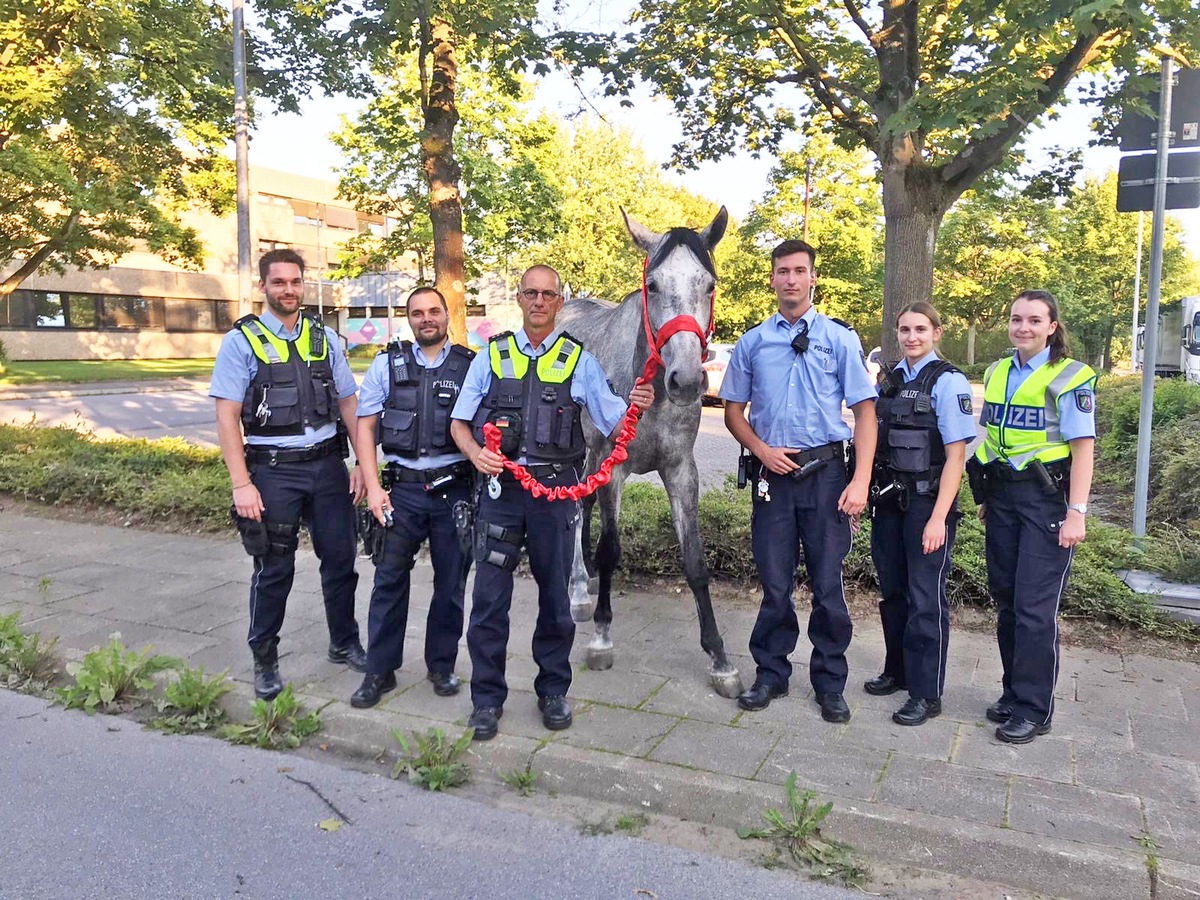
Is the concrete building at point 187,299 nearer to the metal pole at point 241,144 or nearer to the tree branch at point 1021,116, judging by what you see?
the metal pole at point 241,144

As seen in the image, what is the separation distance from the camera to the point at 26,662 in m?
4.92

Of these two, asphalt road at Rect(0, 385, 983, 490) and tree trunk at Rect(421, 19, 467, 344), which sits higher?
tree trunk at Rect(421, 19, 467, 344)

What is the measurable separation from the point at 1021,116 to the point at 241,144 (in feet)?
31.9

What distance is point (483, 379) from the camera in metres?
3.97

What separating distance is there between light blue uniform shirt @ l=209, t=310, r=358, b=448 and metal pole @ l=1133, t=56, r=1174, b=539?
16.7 ft

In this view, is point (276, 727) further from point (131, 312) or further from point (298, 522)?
point (131, 312)

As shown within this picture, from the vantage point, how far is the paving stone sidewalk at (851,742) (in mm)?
3160

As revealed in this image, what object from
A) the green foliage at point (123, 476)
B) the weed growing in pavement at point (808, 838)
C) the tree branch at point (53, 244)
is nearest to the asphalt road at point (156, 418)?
the green foliage at point (123, 476)

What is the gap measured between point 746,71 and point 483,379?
650 cm

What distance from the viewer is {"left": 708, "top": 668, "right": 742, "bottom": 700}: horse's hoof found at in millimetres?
4461

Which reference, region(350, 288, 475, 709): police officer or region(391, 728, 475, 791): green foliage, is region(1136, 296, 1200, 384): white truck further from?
region(391, 728, 475, 791): green foliage

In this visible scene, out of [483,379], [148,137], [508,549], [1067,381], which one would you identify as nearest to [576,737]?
[508,549]

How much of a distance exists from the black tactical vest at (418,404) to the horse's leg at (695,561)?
4.08 ft

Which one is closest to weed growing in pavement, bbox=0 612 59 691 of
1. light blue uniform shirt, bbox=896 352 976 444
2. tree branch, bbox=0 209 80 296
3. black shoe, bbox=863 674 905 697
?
black shoe, bbox=863 674 905 697
